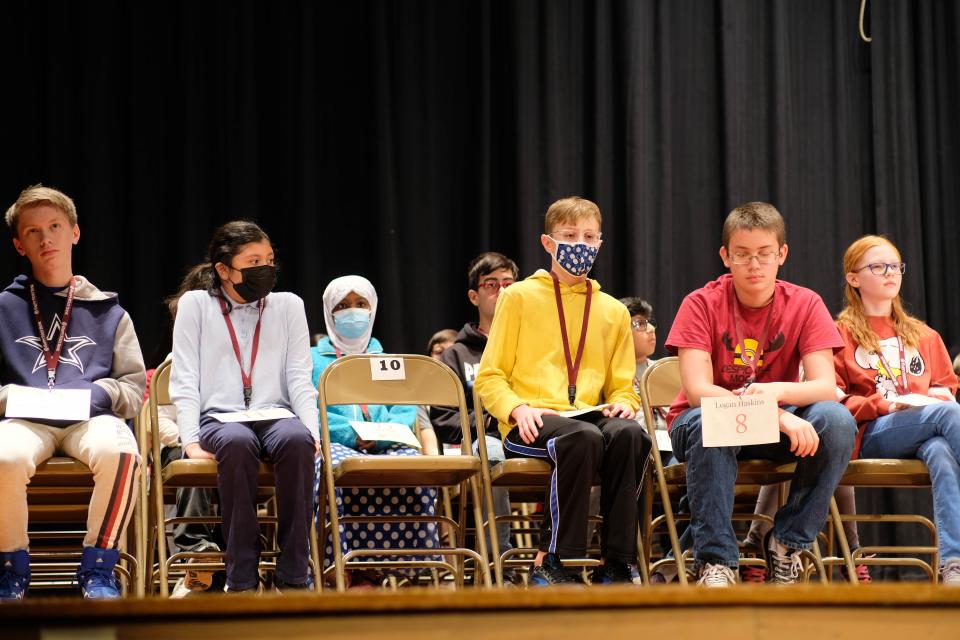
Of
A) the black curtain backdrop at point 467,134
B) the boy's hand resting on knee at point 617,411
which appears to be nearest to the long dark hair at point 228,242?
the boy's hand resting on knee at point 617,411

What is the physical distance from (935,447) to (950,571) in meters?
0.42

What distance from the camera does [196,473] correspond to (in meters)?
3.26

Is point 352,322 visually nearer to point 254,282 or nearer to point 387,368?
point 387,368

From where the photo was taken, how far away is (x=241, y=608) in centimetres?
133

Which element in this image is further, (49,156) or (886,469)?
(49,156)

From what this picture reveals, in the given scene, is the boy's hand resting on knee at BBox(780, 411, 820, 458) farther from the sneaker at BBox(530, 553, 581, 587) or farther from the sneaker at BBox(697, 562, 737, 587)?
the sneaker at BBox(530, 553, 581, 587)

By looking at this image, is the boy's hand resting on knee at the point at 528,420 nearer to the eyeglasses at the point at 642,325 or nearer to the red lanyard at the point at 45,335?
the red lanyard at the point at 45,335

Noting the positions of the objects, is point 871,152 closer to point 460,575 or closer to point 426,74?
point 426,74

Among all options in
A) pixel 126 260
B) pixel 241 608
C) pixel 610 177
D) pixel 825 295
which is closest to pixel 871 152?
pixel 825 295

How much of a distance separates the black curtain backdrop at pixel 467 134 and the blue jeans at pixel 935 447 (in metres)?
2.10

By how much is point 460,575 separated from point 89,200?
275cm

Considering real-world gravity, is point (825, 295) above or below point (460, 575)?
above

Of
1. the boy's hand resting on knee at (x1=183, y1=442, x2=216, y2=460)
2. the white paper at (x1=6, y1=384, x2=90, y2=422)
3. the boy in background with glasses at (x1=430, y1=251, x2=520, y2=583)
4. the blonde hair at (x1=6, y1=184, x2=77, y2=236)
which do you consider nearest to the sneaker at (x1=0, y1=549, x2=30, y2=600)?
the white paper at (x1=6, y1=384, x2=90, y2=422)

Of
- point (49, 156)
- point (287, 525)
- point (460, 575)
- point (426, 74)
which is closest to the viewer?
point (287, 525)
